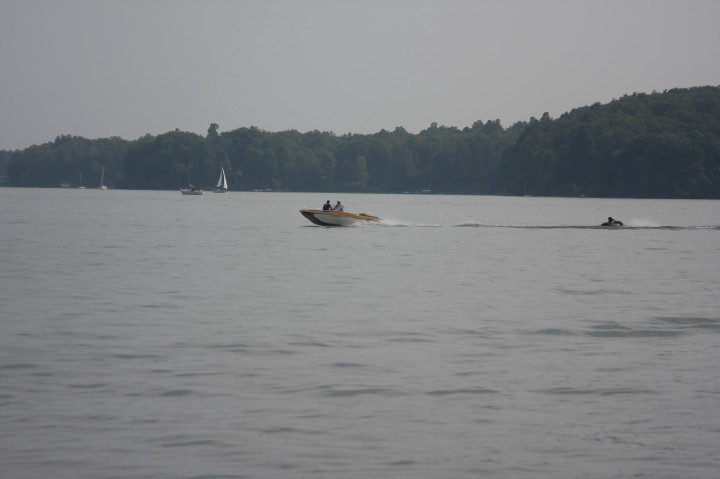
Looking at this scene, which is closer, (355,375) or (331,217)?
(355,375)

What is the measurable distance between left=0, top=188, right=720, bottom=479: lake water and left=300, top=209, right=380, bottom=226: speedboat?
3287 cm

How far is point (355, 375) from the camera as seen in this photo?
16.8 metres

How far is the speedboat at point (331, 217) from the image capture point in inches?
2773

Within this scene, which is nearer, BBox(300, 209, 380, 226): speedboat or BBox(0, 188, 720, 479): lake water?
BBox(0, 188, 720, 479): lake water

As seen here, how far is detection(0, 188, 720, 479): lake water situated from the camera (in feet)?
39.2

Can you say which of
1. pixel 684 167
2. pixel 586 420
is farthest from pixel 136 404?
pixel 684 167

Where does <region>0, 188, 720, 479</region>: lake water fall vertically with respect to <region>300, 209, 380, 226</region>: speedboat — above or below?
below

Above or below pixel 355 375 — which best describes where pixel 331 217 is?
above

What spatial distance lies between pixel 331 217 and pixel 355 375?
54546 mm

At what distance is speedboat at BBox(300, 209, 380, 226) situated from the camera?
70.4m

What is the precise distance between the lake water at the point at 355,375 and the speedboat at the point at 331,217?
3287cm

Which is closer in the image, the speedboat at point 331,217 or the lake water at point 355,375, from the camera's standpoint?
the lake water at point 355,375

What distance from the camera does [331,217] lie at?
71.2 meters

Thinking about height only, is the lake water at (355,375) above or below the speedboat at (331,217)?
below
